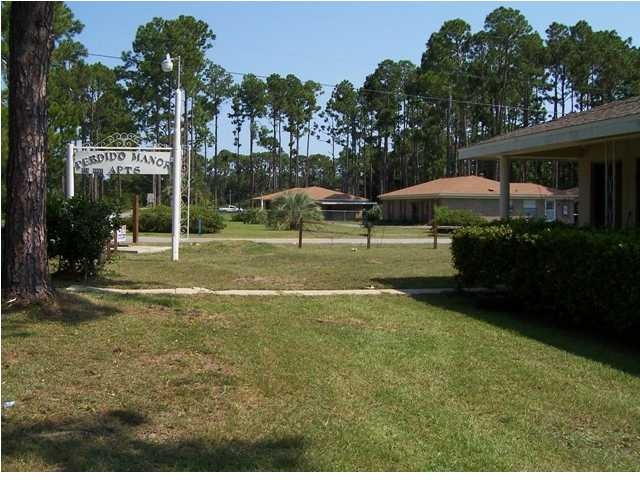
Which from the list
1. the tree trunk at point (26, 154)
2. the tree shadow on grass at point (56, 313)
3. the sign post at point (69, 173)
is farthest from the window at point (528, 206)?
the tree trunk at point (26, 154)

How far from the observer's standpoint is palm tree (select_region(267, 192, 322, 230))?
40875 millimetres

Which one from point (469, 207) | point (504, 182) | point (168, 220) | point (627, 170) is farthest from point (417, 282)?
point (469, 207)

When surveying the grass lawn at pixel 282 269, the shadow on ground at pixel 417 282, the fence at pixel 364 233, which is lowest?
the shadow on ground at pixel 417 282

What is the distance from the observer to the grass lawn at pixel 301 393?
4.39 metres

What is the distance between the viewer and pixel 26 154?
7.82 m

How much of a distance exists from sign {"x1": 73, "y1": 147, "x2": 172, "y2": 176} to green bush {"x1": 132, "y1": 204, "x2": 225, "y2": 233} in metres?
19.3

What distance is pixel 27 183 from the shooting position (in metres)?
7.81

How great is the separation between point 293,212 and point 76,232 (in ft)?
95.8

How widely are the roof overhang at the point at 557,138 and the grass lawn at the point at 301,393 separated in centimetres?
316

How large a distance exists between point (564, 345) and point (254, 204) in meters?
73.9

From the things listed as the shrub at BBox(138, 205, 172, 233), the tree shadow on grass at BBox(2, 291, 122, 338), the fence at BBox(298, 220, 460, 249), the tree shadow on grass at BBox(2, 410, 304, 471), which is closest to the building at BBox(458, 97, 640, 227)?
the tree shadow on grass at BBox(2, 291, 122, 338)

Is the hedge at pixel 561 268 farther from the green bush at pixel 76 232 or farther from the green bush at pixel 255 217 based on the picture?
the green bush at pixel 255 217

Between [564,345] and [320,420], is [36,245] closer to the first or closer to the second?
[320,420]

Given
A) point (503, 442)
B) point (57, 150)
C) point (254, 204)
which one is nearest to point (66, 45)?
point (57, 150)
